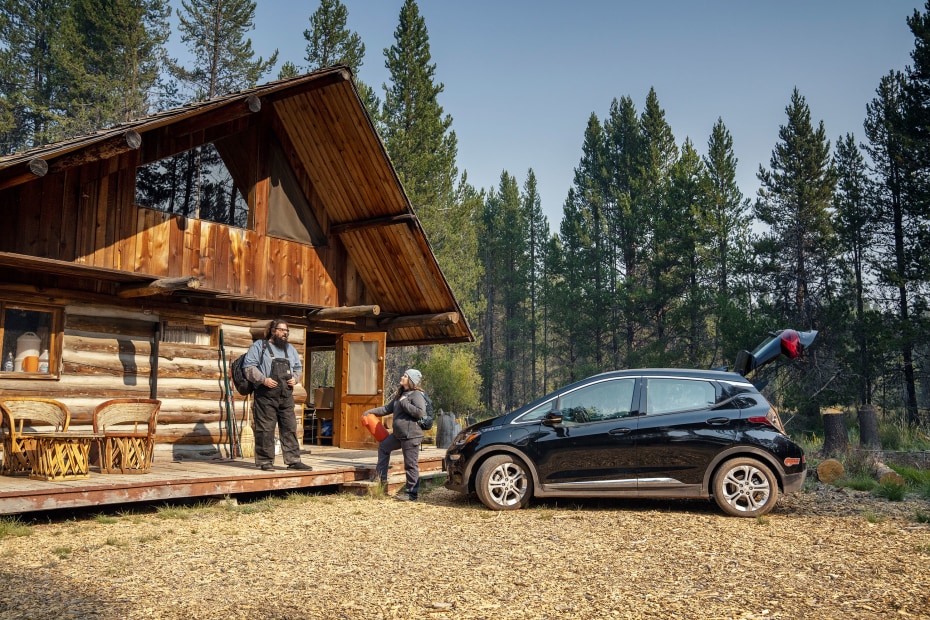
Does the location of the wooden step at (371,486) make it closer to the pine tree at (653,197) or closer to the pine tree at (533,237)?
the pine tree at (653,197)

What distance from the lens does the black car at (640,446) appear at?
8.64 m

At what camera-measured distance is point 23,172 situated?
8625 mm

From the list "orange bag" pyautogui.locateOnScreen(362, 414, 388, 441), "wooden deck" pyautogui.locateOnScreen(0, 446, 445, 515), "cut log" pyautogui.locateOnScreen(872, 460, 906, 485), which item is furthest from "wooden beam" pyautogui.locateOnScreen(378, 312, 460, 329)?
"cut log" pyautogui.locateOnScreen(872, 460, 906, 485)

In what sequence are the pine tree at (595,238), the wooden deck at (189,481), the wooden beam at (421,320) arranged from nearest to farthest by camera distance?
the wooden deck at (189,481) < the wooden beam at (421,320) < the pine tree at (595,238)

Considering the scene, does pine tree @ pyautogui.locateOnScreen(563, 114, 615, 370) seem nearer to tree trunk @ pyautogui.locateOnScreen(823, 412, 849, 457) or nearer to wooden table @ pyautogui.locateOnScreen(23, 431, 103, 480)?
tree trunk @ pyautogui.locateOnScreen(823, 412, 849, 457)

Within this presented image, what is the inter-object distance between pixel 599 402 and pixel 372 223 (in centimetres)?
649

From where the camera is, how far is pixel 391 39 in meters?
34.1

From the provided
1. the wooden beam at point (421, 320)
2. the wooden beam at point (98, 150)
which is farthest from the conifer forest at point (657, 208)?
the wooden beam at point (98, 150)

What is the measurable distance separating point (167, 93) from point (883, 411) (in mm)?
34371

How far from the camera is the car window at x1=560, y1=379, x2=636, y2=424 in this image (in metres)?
9.15

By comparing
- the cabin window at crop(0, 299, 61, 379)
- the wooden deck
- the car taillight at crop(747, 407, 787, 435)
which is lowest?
the wooden deck

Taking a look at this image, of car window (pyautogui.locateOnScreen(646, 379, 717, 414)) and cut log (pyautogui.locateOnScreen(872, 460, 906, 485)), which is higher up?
car window (pyautogui.locateOnScreen(646, 379, 717, 414))

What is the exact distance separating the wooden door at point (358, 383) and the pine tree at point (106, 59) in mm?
23911

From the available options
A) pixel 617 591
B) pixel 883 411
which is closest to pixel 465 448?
pixel 617 591
